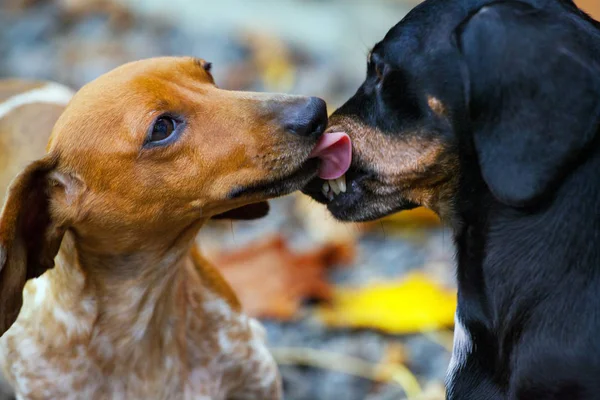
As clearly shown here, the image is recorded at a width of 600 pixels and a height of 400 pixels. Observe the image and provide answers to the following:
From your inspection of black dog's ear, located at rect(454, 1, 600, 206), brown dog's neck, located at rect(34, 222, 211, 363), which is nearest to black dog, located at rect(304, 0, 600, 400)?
black dog's ear, located at rect(454, 1, 600, 206)

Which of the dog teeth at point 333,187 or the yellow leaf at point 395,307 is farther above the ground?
the dog teeth at point 333,187

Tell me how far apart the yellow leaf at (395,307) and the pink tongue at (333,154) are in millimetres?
1715

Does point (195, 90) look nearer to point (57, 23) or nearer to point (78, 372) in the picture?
point (78, 372)

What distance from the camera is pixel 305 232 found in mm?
5934

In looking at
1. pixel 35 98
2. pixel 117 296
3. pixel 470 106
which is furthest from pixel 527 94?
pixel 35 98

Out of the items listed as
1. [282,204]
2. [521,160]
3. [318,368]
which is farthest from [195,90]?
[282,204]

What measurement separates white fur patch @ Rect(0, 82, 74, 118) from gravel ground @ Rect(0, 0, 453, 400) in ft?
4.89

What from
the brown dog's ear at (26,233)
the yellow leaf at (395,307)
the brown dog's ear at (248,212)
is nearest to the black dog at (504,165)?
the brown dog's ear at (248,212)

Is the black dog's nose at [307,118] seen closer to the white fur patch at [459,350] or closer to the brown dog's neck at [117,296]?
the brown dog's neck at [117,296]

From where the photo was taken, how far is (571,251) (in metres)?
2.96

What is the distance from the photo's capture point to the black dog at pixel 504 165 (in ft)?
9.34

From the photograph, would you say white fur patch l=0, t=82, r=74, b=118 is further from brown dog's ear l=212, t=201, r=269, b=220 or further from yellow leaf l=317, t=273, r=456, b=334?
yellow leaf l=317, t=273, r=456, b=334

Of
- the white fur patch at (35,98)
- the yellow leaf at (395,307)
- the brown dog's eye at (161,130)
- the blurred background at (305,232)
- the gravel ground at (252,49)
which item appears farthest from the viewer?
the gravel ground at (252,49)

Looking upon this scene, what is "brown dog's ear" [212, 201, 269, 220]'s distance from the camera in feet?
12.6
